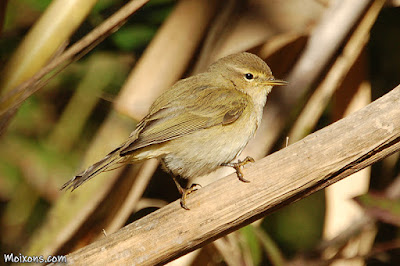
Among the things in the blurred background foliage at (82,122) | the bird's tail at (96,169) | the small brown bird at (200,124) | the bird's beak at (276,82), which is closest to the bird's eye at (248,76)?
the small brown bird at (200,124)

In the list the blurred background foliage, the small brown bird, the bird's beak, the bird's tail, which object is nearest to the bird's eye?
the small brown bird

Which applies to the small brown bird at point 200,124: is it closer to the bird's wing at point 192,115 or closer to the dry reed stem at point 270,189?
the bird's wing at point 192,115

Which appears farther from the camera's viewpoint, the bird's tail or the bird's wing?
the bird's wing

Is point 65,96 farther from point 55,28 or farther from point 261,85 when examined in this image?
point 55,28

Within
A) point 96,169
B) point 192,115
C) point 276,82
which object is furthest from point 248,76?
point 96,169

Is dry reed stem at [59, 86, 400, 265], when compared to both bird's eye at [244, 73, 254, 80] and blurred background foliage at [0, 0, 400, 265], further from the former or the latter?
blurred background foliage at [0, 0, 400, 265]

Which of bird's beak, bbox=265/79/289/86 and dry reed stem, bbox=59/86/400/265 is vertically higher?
bird's beak, bbox=265/79/289/86

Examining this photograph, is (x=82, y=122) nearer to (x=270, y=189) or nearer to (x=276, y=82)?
(x=276, y=82)

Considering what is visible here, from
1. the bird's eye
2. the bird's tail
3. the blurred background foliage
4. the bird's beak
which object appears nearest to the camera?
the bird's tail
